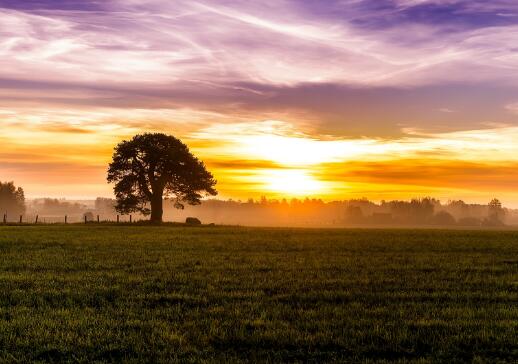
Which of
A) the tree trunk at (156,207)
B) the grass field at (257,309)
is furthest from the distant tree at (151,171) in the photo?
the grass field at (257,309)

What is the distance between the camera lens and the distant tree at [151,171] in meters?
81.5

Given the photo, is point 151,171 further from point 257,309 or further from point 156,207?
point 257,309

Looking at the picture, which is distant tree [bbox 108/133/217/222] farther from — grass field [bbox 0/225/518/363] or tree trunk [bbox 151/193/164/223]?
grass field [bbox 0/225/518/363]

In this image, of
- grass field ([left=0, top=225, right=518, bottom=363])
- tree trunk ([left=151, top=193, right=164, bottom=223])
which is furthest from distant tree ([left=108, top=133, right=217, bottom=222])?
grass field ([left=0, top=225, right=518, bottom=363])

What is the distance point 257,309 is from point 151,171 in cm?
7092

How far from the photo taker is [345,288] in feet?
55.2

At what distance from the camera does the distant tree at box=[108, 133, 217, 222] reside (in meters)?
81.5

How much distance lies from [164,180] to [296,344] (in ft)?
244

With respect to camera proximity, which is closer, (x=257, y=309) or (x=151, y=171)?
(x=257, y=309)

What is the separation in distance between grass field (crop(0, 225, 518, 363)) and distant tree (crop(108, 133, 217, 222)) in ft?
186

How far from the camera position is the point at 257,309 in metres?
13.6

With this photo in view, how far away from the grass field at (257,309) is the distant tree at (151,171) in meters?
56.6

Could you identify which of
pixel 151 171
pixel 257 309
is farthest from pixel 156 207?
pixel 257 309

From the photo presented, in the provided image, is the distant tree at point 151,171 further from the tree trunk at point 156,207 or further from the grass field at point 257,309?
the grass field at point 257,309
